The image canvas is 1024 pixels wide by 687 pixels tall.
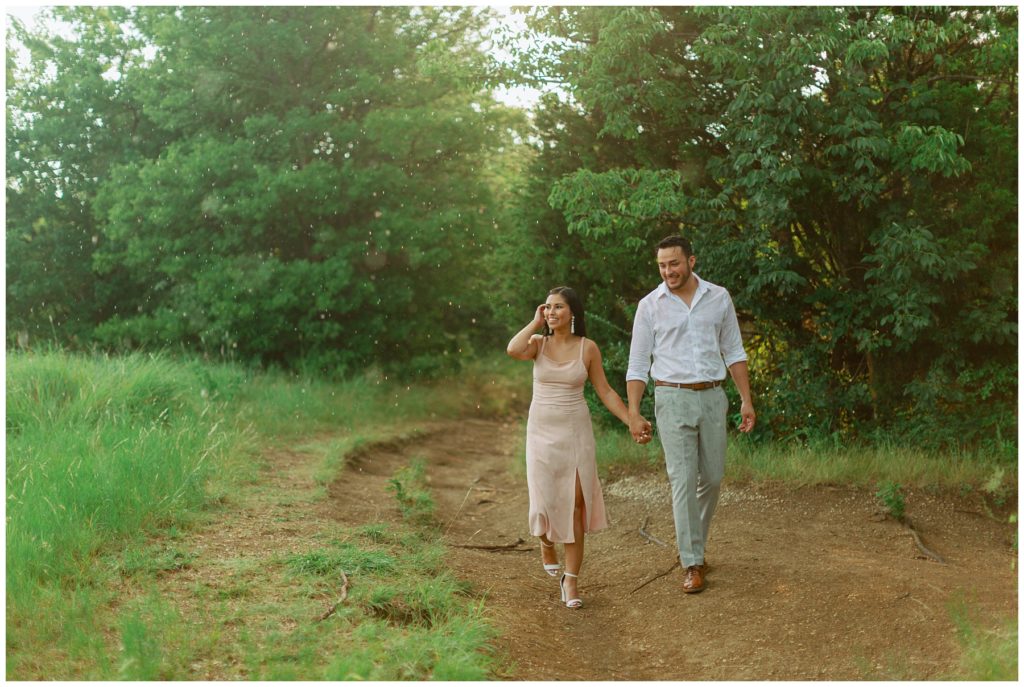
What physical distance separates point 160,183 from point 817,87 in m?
12.7

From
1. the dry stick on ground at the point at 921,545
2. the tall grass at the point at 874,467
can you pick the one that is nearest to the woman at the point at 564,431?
the dry stick on ground at the point at 921,545

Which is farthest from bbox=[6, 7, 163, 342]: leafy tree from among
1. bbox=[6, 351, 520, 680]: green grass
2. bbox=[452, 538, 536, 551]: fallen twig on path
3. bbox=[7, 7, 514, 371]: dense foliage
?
bbox=[452, 538, 536, 551]: fallen twig on path

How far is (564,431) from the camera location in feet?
21.1

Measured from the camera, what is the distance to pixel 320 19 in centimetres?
1869

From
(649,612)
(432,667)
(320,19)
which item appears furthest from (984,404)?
(320,19)

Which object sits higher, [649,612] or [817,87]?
[817,87]

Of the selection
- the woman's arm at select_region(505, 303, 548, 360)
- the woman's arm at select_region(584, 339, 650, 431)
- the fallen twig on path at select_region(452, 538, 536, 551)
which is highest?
the woman's arm at select_region(505, 303, 548, 360)

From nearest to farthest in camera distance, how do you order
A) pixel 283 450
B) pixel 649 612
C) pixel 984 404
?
pixel 649 612 → pixel 984 404 → pixel 283 450

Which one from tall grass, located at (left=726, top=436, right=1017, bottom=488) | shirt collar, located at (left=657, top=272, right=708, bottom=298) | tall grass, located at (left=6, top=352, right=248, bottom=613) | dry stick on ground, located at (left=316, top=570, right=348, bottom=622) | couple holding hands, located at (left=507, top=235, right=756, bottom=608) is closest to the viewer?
dry stick on ground, located at (left=316, top=570, right=348, bottom=622)

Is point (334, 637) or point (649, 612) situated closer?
point (334, 637)

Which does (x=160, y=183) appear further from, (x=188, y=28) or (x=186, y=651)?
(x=186, y=651)

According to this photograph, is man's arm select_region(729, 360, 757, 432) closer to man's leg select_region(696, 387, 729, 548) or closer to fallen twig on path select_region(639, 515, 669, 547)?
man's leg select_region(696, 387, 729, 548)

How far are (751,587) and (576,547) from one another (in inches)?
46.1

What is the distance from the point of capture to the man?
6520 mm
